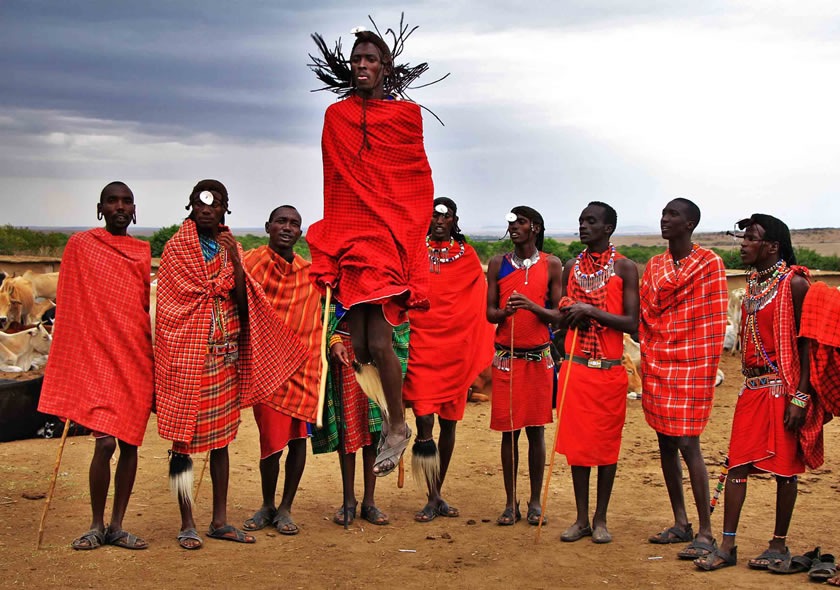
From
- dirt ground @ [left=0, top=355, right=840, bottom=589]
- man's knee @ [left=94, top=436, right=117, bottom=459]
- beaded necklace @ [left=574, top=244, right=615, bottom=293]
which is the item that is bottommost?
dirt ground @ [left=0, top=355, right=840, bottom=589]

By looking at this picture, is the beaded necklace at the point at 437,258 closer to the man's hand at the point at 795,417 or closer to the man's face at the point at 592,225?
the man's face at the point at 592,225

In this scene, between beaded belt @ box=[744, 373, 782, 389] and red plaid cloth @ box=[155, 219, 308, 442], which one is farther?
red plaid cloth @ box=[155, 219, 308, 442]

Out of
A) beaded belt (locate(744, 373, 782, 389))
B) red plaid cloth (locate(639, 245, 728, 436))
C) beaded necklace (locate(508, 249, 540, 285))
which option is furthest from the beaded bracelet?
beaded necklace (locate(508, 249, 540, 285))

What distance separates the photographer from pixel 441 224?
7113 millimetres

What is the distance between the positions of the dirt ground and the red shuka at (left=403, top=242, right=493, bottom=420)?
99cm

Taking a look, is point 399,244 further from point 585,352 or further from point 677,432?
point 677,432

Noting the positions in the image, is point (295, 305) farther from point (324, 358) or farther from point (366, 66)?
point (366, 66)

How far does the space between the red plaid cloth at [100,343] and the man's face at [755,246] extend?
403 centimetres

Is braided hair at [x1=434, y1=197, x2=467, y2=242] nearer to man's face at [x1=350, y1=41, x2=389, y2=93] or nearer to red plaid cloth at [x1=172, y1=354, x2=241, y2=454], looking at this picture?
man's face at [x1=350, y1=41, x2=389, y2=93]

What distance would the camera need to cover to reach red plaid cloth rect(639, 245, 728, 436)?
234 inches

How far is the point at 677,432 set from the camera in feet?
19.5

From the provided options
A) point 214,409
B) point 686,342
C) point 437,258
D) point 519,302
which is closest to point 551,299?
point 519,302

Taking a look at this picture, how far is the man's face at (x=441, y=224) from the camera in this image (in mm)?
7102

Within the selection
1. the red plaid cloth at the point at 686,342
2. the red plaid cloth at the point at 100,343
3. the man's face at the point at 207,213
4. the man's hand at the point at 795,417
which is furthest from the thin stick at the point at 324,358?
the man's hand at the point at 795,417
